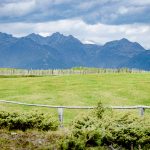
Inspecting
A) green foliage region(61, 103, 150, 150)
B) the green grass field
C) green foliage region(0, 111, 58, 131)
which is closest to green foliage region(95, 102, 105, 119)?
green foliage region(61, 103, 150, 150)

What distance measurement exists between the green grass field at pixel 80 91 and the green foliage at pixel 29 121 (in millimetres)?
11340

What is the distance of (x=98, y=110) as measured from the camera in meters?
17.2

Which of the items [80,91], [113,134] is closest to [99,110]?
[113,134]

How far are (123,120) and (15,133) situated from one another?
4597 mm

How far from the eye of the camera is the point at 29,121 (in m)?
19.3

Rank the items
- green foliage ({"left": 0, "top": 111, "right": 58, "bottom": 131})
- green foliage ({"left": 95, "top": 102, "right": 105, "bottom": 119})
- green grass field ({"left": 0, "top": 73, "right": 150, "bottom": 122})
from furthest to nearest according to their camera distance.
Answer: green grass field ({"left": 0, "top": 73, "right": 150, "bottom": 122}) → green foliage ({"left": 0, "top": 111, "right": 58, "bottom": 131}) → green foliage ({"left": 95, "top": 102, "right": 105, "bottom": 119})

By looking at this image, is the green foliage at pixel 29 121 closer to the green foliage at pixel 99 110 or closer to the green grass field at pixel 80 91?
the green foliage at pixel 99 110

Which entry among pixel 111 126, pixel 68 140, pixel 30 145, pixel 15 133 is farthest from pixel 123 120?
pixel 15 133

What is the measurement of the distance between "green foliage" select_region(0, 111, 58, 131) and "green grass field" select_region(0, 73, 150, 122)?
37.2 feet

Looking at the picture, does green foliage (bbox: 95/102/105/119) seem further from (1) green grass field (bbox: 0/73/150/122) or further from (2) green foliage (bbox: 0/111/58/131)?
(1) green grass field (bbox: 0/73/150/122)

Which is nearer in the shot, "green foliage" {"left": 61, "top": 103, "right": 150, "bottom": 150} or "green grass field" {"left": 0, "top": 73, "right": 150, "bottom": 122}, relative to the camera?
"green foliage" {"left": 61, "top": 103, "right": 150, "bottom": 150}

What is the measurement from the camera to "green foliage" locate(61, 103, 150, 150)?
1529 cm

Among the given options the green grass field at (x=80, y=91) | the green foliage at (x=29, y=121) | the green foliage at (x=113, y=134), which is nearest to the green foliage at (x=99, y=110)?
the green foliage at (x=113, y=134)

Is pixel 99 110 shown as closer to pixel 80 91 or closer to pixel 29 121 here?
pixel 29 121
